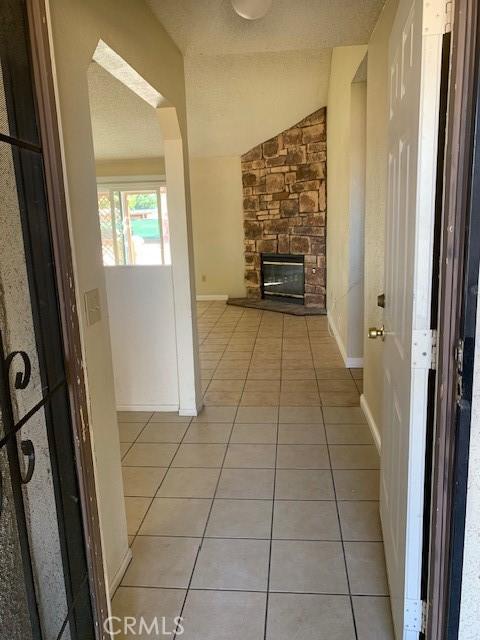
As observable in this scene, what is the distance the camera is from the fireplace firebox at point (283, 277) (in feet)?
23.2

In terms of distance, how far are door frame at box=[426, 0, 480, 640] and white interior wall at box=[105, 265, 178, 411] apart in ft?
7.54

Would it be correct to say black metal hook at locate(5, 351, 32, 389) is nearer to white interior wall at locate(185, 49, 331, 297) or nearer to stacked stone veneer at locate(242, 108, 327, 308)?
white interior wall at locate(185, 49, 331, 297)

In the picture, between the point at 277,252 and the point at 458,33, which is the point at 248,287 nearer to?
the point at 277,252

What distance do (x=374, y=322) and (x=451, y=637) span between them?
196 cm

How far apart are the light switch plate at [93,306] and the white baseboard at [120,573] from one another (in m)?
0.97

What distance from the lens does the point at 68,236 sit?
1.19 metres

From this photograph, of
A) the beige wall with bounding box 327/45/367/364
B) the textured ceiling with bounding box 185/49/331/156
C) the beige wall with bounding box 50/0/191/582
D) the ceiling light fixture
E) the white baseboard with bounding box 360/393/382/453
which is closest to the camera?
the beige wall with bounding box 50/0/191/582

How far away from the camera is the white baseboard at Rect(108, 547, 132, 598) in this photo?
5.73 ft

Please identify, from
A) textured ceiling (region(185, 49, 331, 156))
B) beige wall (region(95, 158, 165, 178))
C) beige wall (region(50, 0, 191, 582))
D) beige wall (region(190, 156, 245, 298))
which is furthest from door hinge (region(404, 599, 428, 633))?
beige wall (region(190, 156, 245, 298))

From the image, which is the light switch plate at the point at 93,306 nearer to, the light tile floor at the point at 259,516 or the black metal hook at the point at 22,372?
the black metal hook at the point at 22,372

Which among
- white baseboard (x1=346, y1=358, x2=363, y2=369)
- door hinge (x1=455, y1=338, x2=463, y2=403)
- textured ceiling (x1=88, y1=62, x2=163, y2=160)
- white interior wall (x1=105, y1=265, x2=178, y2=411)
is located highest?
textured ceiling (x1=88, y1=62, x2=163, y2=160)

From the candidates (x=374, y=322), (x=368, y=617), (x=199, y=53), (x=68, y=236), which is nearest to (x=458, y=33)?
(x=68, y=236)

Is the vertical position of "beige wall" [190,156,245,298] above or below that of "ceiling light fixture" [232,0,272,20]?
below

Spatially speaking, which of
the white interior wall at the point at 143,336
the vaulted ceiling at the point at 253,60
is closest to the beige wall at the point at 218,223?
the vaulted ceiling at the point at 253,60
